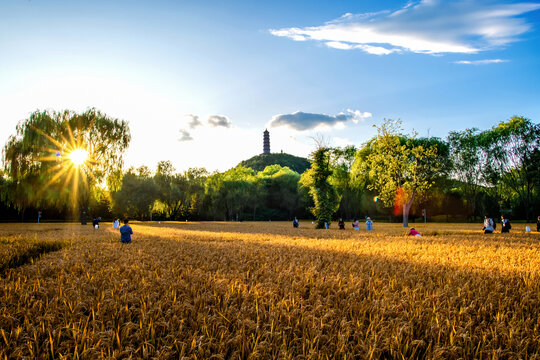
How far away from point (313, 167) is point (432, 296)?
30.9 metres

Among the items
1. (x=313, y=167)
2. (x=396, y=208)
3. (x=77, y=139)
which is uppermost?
(x=77, y=139)

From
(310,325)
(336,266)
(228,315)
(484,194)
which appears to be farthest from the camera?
(484,194)

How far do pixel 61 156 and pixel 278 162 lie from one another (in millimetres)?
117365

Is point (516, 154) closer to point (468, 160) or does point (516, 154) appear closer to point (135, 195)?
point (468, 160)

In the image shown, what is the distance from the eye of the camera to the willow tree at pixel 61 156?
108 feet

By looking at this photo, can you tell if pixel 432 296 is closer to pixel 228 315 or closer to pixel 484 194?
pixel 228 315

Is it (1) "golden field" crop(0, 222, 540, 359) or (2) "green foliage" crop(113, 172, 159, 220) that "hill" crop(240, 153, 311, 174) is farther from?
(1) "golden field" crop(0, 222, 540, 359)

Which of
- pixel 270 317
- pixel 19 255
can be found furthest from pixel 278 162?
pixel 270 317

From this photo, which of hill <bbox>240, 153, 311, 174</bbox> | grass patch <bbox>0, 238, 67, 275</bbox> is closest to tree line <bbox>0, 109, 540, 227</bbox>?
grass patch <bbox>0, 238, 67, 275</bbox>

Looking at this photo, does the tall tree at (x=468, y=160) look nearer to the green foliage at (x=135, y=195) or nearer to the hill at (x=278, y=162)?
the green foliage at (x=135, y=195)

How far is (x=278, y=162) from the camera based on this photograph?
14875 cm

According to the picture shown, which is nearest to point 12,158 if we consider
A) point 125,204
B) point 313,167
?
point 125,204

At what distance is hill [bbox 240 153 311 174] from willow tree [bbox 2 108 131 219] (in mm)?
108928

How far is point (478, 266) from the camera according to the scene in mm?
8211
